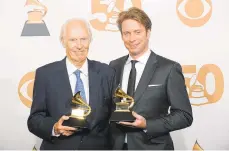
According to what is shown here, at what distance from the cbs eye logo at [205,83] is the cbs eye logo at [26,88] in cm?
117

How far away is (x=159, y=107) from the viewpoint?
208cm

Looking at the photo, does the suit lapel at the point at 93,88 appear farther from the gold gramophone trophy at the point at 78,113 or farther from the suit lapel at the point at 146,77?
the suit lapel at the point at 146,77

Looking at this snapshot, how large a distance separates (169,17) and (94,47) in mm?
611

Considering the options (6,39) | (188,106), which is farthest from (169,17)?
(6,39)

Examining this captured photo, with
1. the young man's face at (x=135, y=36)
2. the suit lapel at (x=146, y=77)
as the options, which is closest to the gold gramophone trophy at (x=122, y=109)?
the suit lapel at (x=146, y=77)

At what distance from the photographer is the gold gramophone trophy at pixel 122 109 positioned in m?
1.91

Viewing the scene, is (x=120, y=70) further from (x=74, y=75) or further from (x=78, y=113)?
(x=78, y=113)

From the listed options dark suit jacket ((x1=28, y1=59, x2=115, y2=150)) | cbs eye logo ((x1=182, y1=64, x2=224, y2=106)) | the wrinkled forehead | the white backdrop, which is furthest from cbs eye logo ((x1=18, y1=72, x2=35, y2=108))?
cbs eye logo ((x1=182, y1=64, x2=224, y2=106))

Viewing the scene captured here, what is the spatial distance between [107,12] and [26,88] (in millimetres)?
852

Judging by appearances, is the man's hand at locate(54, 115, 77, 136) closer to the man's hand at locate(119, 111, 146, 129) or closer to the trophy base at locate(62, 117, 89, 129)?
the trophy base at locate(62, 117, 89, 129)

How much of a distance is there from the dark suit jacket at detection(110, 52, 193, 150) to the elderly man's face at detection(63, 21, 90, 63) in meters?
0.40

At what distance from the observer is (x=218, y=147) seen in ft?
8.68

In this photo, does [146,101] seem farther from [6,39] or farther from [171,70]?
[6,39]

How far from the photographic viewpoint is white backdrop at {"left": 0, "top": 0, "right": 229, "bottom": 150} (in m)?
2.63
